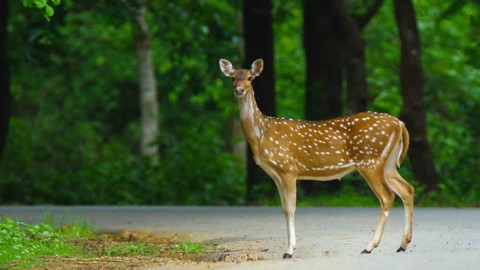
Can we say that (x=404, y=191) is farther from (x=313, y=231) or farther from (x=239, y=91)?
(x=313, y=231)

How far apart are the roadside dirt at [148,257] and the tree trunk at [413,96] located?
7.38 m

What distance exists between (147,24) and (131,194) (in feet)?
28.6

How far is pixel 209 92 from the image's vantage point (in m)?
39.1

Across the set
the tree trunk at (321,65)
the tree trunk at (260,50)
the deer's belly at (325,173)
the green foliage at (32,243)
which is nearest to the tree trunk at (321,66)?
the tree trunk at (321,65)

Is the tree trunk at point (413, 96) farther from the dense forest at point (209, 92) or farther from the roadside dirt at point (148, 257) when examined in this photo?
the roadside dirt at point (148, 257)

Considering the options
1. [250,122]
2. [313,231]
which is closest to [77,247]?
[250,122]

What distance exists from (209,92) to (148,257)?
83.4ft

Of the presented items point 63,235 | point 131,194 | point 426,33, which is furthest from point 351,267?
point 426,33

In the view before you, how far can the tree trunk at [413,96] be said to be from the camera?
22406 mm

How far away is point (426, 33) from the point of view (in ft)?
121

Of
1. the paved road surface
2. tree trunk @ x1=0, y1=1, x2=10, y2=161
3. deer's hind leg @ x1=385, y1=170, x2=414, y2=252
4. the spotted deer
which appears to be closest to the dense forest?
tree trunk @ x1=0, y1=1, x2=10, y2=161

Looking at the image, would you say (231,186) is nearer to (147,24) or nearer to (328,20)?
(328,20)

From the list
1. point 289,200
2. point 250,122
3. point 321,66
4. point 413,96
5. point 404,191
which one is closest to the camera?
point 289,200

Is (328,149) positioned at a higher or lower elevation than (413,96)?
lower
